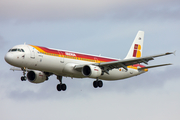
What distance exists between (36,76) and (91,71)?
932 centimetres

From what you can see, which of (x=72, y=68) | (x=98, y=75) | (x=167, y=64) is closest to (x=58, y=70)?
(x=72, y=68)

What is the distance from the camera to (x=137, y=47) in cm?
7238

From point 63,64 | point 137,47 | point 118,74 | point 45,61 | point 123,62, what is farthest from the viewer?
point 137,47

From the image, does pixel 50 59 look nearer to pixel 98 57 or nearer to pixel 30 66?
pixel 30 66

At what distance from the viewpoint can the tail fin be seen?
71.4 meters

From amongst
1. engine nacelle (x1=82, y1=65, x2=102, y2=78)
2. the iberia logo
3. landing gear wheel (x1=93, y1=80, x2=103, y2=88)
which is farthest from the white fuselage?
the iberia logo

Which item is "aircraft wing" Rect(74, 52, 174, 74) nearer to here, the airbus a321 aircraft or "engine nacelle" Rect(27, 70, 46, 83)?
the airbus a321 aircraft

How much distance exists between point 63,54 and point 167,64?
15.1 meters

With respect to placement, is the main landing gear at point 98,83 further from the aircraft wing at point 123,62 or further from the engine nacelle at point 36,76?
the engine nacelle at point 36,76

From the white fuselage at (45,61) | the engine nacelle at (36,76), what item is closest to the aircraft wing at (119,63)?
the white fuselage at (45,61)

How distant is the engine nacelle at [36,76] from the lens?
6212cm

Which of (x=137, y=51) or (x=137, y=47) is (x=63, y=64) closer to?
(x=137, y=51)

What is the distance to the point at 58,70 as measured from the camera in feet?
190

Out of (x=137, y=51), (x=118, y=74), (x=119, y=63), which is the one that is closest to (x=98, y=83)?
(x=119, y=63)
